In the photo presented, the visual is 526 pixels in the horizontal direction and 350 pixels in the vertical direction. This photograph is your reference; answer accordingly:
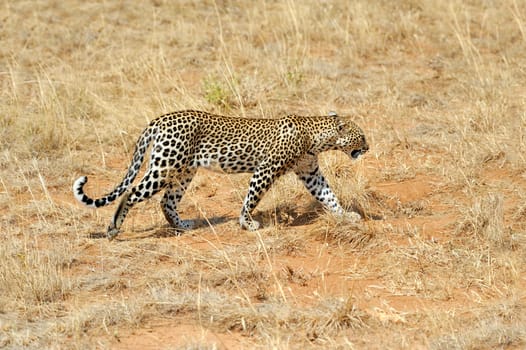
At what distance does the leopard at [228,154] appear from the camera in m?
9.05

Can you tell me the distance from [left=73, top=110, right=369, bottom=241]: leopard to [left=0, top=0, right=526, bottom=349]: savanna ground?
0.31 meters

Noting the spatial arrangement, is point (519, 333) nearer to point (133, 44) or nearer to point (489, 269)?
point (489, 269)

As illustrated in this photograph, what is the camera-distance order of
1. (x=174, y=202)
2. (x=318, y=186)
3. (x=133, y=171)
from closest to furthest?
(x=133, y=171) < (x=174, y=202) < (x=318, y=186)

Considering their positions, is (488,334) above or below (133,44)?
above

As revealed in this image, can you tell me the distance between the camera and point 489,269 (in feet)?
26.7

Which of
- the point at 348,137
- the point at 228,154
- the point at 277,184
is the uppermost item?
the point at 348,137

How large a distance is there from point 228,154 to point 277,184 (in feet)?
3.67

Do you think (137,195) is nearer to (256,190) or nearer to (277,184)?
(256,190)

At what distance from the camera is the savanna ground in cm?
720

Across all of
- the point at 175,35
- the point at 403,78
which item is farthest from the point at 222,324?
the point at 175,35

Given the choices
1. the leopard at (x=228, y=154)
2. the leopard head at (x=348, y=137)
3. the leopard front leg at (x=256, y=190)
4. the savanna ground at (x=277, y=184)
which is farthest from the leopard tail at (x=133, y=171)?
the leopard head at (x=348, y=137)

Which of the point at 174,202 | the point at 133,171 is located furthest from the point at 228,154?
the point at 133,171

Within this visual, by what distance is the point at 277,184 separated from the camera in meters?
10.3

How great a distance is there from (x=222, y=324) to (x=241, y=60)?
8027 mm
